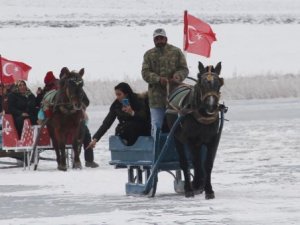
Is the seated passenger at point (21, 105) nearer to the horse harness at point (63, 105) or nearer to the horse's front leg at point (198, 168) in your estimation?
the horse harness at point (63, 105)

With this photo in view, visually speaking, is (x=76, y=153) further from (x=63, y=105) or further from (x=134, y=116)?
(x=134, y=116)

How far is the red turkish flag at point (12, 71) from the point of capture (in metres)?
22.9

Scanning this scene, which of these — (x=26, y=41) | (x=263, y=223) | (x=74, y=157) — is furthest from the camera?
(x=26, y=41)

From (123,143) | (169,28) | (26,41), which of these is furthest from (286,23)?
(123,143)

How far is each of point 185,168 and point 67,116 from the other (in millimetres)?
5858

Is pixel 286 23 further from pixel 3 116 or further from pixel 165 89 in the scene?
pixel 165 89

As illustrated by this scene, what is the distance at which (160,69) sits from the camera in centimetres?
1448

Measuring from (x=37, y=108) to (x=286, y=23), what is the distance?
64.1 m

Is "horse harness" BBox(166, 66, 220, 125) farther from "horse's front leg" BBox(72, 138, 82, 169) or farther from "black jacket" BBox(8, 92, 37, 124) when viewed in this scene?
"black jacket" BBox(8, 92, 37, 124)

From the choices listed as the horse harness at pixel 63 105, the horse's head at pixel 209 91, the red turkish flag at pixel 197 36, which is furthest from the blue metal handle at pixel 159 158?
the horse harness at pixel 63 105

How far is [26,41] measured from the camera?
236 ft

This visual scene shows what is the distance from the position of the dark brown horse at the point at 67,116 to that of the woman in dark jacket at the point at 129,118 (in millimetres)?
3925

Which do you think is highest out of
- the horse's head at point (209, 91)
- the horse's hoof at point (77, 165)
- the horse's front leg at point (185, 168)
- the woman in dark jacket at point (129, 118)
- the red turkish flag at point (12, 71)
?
the red turkish flag at point (12, 71)

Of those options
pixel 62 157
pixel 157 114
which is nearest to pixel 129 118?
pixel 157 114
